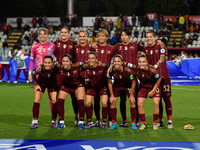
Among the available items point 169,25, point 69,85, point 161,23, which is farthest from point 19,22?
point 69,85

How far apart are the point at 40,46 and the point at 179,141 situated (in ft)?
11.1

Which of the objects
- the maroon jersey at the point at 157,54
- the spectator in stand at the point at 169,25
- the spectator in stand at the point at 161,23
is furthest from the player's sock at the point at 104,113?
the spectator in stand at the point at 169,25

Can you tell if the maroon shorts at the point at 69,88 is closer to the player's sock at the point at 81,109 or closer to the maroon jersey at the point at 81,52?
the player's sock at the point at 81,109

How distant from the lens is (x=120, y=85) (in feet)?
23.5

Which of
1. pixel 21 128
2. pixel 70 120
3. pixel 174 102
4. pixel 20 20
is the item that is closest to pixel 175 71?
pixel 174 102

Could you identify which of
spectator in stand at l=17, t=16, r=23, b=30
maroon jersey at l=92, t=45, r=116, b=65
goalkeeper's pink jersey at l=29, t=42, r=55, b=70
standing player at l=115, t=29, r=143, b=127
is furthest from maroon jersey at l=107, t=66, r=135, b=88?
spectator in stand at l=17, t=16, r=23, b=30

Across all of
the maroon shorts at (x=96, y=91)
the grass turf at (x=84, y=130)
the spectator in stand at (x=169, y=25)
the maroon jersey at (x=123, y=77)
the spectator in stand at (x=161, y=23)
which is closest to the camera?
the grass turf at (x=84, y=130)

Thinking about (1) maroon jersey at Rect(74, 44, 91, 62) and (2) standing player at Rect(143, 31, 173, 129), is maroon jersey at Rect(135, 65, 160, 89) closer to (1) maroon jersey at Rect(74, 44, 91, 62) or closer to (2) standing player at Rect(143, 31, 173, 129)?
(2) standing player at Rect(143, 31, 173, 129)

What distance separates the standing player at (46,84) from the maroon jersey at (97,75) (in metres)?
0.63

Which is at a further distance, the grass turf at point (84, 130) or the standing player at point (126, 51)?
the standing player at point (126, 51)

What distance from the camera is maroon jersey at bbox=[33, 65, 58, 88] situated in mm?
7219

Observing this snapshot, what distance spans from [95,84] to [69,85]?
49cm

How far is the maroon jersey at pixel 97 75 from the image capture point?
7.17 meters

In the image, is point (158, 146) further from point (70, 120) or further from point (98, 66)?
point (70, 120)
